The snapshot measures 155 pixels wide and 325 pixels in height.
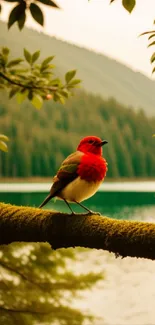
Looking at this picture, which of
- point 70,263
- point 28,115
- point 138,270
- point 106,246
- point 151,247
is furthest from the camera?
point 28,115

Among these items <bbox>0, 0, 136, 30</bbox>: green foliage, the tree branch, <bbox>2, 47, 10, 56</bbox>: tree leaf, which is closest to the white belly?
<bbox>0, 0, 136, 30</bbox>: green foliage

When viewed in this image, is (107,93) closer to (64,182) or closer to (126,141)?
(126,141)

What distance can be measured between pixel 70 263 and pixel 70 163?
3.35 metres

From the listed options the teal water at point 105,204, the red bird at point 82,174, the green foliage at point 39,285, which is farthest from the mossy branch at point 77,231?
the teal water at point 105,204

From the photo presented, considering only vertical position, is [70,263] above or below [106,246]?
below

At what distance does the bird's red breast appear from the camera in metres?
2.26

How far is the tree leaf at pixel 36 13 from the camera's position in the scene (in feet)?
4.81

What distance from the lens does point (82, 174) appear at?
2275mm

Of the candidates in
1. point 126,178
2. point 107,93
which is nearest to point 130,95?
point 107,93

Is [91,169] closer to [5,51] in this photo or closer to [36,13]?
[36,13]

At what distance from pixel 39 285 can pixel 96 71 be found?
180538mm

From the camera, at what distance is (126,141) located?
76062 mm

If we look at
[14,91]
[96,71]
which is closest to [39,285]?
[14,91]

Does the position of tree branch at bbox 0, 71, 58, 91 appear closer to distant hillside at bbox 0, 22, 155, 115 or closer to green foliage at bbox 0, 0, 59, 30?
green foliage at bbox 0, 0, 59, 30
